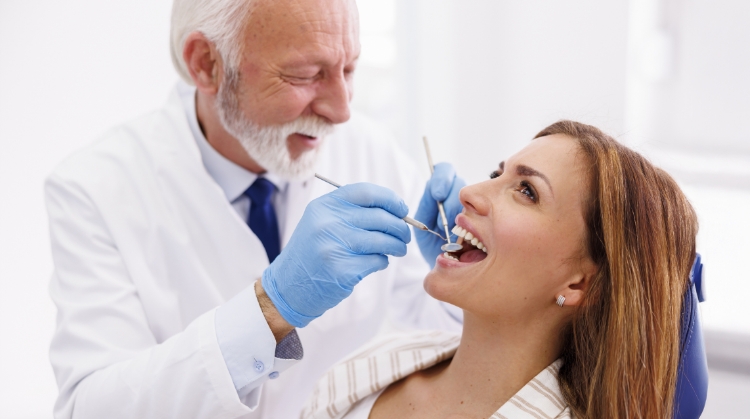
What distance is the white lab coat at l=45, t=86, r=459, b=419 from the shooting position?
4.58 feet

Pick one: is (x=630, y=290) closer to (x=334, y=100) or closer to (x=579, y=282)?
(x=579, y=282)

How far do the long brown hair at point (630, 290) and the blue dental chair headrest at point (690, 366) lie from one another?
5 cm

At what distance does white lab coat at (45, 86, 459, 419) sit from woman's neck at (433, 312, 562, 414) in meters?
0.45

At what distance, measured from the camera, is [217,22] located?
1.63 meters

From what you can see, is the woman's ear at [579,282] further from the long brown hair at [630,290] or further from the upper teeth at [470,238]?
the upper teeth at [470,238]

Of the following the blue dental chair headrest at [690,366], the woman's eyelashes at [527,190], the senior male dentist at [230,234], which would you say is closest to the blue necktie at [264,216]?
the senior male dentist at [230,234]

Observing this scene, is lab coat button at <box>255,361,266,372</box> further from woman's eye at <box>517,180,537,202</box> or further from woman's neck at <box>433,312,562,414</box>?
woman's eye at <box>517,180,537,202</box>

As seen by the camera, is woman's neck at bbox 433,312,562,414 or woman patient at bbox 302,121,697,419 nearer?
woman patient at bbox 302,121,697,419

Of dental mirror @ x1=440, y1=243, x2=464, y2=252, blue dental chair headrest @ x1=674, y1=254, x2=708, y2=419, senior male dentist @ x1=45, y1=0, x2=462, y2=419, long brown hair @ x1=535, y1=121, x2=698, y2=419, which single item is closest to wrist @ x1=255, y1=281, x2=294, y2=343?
senior male dentist @ x1=45, y1=0, x2=462, y2=419

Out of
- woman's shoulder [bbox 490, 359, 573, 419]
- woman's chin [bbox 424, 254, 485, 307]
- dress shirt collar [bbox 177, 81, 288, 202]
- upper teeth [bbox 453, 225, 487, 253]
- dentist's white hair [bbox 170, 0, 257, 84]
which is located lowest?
woman's shoulder [bbox 490, 359, 573, 419]

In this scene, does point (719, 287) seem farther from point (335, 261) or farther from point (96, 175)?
point (96, 175)

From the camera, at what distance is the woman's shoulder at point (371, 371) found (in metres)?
1.55

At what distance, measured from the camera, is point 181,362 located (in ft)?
4.50

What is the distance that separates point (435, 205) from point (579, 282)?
0.49 metres
